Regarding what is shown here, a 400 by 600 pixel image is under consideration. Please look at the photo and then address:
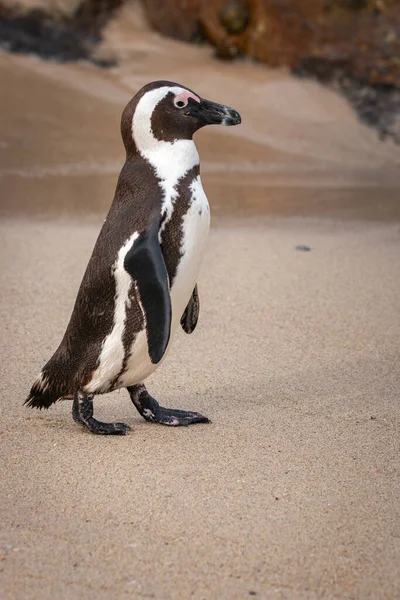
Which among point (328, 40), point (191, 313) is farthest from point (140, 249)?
point (328, 40)

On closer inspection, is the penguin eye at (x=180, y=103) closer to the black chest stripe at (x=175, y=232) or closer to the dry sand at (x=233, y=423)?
the black chest stripe at (x=175, y=232)

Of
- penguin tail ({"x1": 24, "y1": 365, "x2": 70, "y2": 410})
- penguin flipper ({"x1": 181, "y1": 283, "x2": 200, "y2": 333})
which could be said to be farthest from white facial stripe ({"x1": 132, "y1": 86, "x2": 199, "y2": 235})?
penguin tail ({"x1": 24, "y1": 365, "x2": 70, "y2": 410})

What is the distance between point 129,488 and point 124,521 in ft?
0.74

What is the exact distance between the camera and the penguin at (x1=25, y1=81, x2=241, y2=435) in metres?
3.35

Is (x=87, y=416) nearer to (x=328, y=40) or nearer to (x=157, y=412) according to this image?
(x=157, y=412)

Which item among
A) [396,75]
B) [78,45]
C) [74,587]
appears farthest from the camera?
[78,45]

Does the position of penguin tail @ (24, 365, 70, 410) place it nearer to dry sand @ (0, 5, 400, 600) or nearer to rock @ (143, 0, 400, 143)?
dry sand @ (0, 5, 400, 600)

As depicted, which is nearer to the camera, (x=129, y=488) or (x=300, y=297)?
(x=129, y=488)

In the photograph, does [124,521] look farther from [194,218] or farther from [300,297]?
[300,297]

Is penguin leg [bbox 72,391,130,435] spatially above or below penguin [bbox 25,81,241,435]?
below

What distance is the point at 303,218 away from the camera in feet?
24.5

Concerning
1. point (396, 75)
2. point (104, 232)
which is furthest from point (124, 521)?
point (396, 75)

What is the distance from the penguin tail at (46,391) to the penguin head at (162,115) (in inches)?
35.1

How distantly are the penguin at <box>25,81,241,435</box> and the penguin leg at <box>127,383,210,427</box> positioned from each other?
13 centimetres
